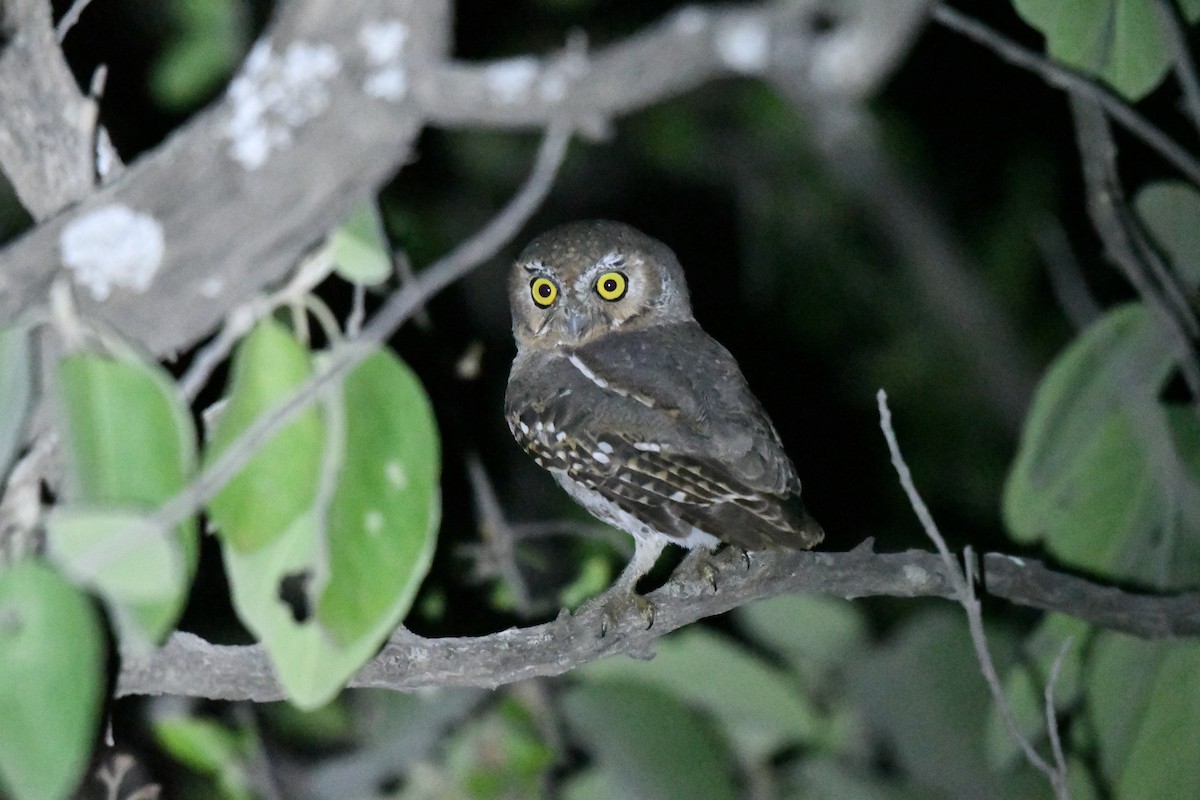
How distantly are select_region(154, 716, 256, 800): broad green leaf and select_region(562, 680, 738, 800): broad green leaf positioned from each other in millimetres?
1159

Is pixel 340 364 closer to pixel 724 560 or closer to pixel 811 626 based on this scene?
pixel 724 560

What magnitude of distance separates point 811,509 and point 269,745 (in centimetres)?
314

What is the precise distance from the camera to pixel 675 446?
3197 mm

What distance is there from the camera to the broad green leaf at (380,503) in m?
1.65

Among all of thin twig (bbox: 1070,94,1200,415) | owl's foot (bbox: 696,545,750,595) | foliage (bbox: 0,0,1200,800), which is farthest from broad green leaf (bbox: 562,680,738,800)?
thin twig (bbox: 1070,94,1200,415)

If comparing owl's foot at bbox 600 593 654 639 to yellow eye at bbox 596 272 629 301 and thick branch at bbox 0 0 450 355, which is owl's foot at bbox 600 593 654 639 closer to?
yellow eye at bbox 596 272 629 301

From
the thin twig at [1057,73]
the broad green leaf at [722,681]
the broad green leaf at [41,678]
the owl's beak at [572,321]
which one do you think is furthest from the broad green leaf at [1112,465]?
the broad green leaf at [41,678]

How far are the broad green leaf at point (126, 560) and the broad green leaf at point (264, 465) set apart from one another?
0.12m

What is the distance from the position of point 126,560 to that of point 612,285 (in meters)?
2.64

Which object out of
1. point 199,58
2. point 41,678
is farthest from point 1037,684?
point 199,58

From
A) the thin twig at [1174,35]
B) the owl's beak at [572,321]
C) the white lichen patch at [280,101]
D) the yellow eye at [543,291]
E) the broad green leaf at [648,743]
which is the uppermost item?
the white lichen patch at [280,101]

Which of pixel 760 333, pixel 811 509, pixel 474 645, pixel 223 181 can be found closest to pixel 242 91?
pixel 223 181

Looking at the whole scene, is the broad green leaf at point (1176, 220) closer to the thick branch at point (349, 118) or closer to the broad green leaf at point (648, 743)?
the broad green leaf at point (648, 743)

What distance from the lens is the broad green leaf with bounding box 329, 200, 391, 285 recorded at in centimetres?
167
